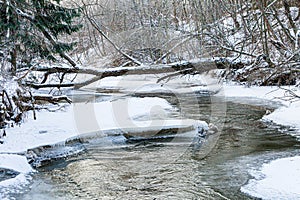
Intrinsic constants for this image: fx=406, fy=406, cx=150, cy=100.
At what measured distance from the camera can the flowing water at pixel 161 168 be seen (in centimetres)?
568

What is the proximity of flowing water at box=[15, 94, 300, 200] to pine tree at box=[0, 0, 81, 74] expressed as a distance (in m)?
3.48

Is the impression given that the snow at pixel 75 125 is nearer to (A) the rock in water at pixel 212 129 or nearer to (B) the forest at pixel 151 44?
(A) the rock in water at pixel 212 129

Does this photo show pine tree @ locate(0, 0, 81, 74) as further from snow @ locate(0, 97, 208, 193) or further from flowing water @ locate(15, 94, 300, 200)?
flowing water @ locate(15, 94, 300, 200)

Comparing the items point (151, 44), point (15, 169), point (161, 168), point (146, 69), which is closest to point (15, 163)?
point (15, 169)

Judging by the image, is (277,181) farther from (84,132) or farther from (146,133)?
(84,132)

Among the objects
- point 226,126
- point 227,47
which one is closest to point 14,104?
point 226,126

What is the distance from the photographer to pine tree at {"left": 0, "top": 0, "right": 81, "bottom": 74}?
9656 millimetres

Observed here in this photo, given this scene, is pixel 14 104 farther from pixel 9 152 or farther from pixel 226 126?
pixel 226 126

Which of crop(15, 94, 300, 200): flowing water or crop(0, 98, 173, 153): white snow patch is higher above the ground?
crop(0, 98, 173, 153): white snow patch

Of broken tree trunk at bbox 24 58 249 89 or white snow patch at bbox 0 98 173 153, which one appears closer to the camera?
white snow patch at bbox 0 98 173 153

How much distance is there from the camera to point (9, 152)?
24.0ft

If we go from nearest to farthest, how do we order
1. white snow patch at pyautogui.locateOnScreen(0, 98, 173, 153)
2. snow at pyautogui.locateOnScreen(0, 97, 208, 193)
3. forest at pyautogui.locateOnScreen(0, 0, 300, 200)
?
1. forest at pyautogui.locateOnScreen(0, 0, 300, 200)
2. snow at pyautogui.locateOnScreen(0, 97, 208, 193)
3. white snow patch at pyautogui.locateOnScreen(0, 98, 173, 153)

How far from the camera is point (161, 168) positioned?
22.1 ft

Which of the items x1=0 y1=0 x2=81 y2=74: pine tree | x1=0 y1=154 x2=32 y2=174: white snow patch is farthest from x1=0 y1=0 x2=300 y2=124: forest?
x1=0 y1=154 x2=32 y2=174: white snow patch
